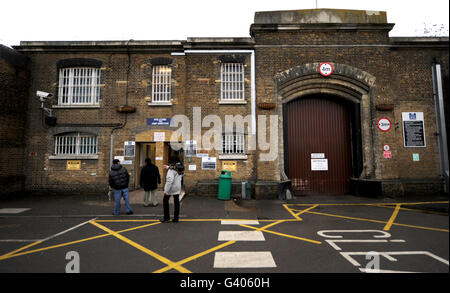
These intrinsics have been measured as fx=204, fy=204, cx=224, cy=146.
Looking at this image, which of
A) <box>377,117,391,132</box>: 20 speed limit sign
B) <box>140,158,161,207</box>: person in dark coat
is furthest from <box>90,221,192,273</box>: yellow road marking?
<box>377,117,391,132</box>: 20 speed limit sign

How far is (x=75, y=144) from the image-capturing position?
34.7 ft

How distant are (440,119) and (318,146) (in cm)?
592

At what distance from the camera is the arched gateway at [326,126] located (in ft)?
32.9

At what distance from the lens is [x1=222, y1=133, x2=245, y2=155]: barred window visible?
33.4 ft

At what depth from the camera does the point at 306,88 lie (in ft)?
34.0

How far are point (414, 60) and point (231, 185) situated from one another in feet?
37.2

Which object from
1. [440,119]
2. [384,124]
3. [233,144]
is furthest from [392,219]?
[440,119]

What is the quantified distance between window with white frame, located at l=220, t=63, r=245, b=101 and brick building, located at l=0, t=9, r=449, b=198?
0.18 feet

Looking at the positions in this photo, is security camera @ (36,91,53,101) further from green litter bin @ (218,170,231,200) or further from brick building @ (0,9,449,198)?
green litter bin @ (218,170,231,200)

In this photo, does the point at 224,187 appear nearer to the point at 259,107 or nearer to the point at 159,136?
the point at 259,107

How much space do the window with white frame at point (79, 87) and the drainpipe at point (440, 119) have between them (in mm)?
17260

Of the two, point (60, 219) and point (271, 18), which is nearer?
point (60, 219)

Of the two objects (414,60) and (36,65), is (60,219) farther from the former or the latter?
(414,60)
